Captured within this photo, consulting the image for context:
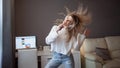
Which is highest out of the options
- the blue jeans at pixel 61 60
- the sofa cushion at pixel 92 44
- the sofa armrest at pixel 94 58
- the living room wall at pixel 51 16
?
the living room wall at pixel 51 16

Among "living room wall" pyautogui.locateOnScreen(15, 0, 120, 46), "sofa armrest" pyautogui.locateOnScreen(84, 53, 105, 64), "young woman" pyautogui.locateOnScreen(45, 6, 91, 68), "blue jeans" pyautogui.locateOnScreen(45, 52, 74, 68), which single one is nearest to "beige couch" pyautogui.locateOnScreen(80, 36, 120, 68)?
"sofa armrest" pyautogui.locateOnScreen(84, 53, 105, 64)

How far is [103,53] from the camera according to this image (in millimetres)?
4391

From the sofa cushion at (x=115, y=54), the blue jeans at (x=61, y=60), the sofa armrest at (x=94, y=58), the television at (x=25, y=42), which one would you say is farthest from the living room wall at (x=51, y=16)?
the blue jeans at (x=61, y=60)

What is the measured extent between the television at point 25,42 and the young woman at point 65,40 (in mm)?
1638

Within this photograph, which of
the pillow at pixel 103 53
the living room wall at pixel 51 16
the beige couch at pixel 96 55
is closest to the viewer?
the beige couch at pixel 96 55

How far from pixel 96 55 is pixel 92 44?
0.49m

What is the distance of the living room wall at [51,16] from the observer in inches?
186

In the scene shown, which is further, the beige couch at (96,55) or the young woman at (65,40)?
the beige couch at (96,55)

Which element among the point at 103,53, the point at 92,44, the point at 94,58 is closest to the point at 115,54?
the point at 103,53

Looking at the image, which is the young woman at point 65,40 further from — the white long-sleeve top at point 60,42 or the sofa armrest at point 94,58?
the sofa armrest at point 94,58

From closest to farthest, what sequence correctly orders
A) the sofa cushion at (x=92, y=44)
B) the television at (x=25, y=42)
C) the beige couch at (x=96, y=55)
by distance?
1. the beige couch at (x=96, y=55)
2. the television at (x=25, y=42)
3. the sofa cushion at (x=92, y=44)

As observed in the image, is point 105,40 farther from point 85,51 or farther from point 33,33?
point 33,33

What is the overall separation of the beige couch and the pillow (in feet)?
0.29

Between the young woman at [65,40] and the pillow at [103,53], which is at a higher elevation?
the young woman at [65,40]
